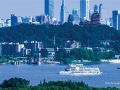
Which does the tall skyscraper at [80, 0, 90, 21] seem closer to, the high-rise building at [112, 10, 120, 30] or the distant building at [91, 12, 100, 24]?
the high-rise building at [112, 10, 120, 30]

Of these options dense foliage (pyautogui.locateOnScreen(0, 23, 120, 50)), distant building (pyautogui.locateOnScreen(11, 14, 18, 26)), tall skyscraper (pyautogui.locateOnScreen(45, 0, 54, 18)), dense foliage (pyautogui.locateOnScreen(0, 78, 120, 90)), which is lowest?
dense foliage (pyautogui.locateOnScreen(0, 78, 120, 90))

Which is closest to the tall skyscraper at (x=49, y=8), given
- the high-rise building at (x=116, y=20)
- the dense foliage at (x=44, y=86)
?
the high-rise building at (x=116, y=20)

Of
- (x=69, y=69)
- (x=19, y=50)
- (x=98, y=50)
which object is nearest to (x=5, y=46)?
(x=19, y=50)

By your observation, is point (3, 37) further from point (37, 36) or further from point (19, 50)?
point (19, 50)

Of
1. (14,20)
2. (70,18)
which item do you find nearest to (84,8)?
(14,20)

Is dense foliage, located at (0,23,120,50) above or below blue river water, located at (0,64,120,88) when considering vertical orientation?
above

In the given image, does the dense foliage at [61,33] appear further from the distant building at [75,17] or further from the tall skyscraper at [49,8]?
the tall skyscraper at [49,8]

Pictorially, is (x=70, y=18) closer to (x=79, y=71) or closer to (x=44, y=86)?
(x=79, y=71)

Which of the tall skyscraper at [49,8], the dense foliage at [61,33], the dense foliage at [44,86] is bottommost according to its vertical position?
the dense foliage at [44,86]

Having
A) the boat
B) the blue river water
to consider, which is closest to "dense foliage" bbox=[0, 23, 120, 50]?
the boat
